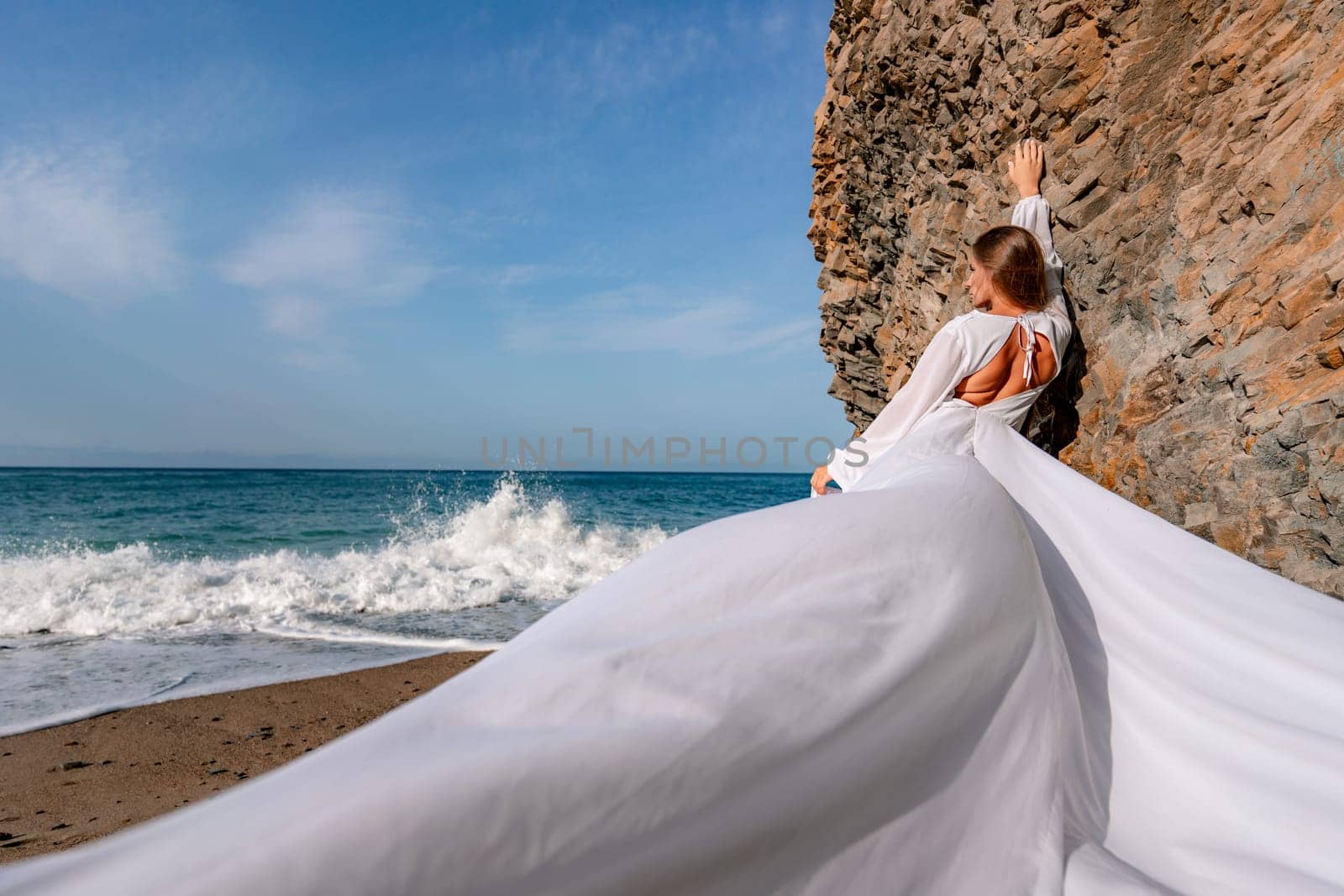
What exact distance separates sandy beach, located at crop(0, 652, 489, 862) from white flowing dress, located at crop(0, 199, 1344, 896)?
8.84 feet

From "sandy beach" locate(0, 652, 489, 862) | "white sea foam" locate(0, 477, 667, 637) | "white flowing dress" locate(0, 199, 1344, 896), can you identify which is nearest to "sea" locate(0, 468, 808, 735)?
"white sea foam" locate(0, 477, 667, 637)

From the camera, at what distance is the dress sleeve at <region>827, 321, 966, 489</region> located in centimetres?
308

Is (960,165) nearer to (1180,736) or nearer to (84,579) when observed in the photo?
(1180,736)

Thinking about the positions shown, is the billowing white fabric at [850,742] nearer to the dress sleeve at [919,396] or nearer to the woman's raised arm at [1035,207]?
the dress sleeve at [919,396]

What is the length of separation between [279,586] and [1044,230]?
8347 millimetres

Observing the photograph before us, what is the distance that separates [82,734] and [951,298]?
232 inches

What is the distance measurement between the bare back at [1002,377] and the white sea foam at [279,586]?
6174 mm

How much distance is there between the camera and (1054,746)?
5.41 feet

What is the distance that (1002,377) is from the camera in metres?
3.12

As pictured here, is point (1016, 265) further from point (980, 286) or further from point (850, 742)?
point (850, 742)

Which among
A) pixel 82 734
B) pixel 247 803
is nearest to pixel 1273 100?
pixel 247 803

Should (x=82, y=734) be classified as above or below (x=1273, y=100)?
below

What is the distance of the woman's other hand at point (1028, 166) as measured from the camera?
369 centimetres

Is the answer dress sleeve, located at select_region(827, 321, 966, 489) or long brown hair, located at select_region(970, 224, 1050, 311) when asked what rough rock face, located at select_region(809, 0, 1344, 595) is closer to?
long brown hair, located at select_region(970, 224, 1050, 311)
